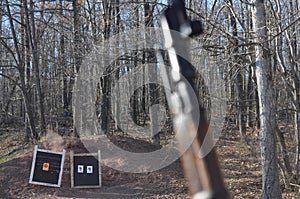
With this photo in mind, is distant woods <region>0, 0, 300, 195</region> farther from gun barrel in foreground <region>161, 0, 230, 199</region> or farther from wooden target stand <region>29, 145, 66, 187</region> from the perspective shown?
wooden target stand <region>29, 145, 66, 187</region>

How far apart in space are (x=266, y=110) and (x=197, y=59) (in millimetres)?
1498

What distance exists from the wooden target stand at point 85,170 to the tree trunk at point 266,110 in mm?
4307

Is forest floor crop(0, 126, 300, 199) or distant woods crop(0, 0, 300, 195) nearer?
distant woods crop(0, 0, 300, 195)

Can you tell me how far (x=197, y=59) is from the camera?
21.9ft

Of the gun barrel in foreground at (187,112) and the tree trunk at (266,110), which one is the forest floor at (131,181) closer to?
the tree trunk at (266,110)

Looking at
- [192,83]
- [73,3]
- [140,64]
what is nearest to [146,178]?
[140,64]

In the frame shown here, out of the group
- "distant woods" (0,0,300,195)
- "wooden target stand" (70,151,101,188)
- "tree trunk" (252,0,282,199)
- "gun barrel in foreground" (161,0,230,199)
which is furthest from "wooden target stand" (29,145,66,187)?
"gun barrel in foreground" (161,0,230,199)

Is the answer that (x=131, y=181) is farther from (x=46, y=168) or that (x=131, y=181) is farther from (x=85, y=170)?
(x=46, y=168)

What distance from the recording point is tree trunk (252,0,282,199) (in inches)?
251

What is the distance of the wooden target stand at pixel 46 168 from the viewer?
29.9 ft

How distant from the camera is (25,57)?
16703 millimetres

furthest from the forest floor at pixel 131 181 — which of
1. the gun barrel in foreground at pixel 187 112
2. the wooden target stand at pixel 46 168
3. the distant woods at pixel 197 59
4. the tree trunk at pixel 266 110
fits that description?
the gun barrel in foreground at pixel 187 112

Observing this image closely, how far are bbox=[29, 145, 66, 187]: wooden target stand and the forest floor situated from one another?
0.17m

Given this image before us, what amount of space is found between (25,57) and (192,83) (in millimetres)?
16774
